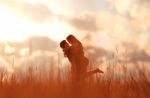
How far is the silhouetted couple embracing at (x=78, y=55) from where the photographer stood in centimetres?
560

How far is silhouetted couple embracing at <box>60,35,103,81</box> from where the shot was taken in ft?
18.4

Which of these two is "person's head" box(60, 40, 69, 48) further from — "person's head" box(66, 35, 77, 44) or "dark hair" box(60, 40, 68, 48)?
"person's head" box(66, 35, 77, 44)

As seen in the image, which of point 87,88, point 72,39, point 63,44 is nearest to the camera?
point 87,88

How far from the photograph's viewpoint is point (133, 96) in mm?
4043

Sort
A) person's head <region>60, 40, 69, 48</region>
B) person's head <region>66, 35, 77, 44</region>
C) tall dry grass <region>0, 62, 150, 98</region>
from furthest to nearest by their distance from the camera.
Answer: person's head <region>60, 40, 69, 48</region>, person's head <region>66, 35, 77, 44</region>, tall dry grass <region>0, 62, 150, 98</region>

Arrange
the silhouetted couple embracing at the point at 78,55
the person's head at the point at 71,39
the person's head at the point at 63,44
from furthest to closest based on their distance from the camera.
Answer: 1. the person's head at the point at 63,44
2. the person's head at the point at 71,39
3. the silhouetted couple embracing at the point at 78,55

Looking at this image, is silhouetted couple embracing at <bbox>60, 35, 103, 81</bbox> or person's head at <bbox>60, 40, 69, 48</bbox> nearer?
silhouetted couple embracing at <bbox>60, 35, 103, 81</bbox>

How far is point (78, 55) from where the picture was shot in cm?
551

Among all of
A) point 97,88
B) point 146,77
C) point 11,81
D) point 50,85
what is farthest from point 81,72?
point 146,77

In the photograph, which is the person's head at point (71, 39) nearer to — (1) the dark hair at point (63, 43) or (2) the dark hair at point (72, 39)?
(2) the dark hair at point (72, 39)

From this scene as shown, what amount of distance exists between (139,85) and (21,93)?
4.94 ft

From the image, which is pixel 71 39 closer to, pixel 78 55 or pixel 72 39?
pixel 72 39

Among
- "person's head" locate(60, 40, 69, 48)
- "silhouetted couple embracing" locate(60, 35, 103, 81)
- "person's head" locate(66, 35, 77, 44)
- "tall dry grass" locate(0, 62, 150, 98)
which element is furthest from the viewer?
"person's head" locate(60, 40, 69, 48)

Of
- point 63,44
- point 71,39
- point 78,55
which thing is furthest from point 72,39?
point 78,55
